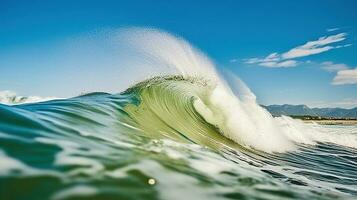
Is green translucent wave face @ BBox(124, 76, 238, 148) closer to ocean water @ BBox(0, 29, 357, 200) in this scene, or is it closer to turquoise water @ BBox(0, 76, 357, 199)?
ocean water @ BBox(0, 29, 357, 200)

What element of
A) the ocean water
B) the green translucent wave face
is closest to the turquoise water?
the ocean water

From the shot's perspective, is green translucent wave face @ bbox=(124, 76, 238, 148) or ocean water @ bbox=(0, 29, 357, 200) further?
green translucent wave face @ bbox=(124, 76, 238, 148)

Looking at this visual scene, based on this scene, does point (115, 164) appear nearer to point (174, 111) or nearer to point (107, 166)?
point (107, 166)

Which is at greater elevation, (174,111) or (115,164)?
(174,111)

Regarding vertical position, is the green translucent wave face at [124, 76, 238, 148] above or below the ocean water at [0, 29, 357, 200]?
above

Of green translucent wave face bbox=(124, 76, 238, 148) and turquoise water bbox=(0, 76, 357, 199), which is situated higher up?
green translucent wave face bbox=(124, 76, 238, 148)

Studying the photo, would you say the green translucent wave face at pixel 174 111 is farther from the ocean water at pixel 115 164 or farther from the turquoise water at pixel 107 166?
the turquoise water at pixel 107 166

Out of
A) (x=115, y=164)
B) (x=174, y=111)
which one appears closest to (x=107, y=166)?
(x=115, y=164)

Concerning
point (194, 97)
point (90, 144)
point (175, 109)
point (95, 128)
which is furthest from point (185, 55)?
point (90, 144)

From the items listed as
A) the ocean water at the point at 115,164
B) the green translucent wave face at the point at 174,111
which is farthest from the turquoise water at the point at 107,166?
the green translucent wave face at the point at 174,111

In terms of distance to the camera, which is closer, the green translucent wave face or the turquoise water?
the turquoise water

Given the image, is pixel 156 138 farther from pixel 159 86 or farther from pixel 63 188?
pixel 159 86

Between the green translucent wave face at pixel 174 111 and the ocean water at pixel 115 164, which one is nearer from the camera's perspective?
the ocean water at pixel 115 164

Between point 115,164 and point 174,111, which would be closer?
point 115,164
